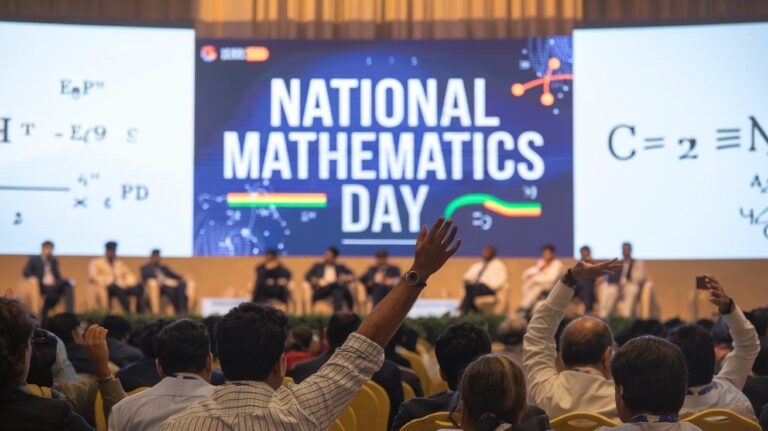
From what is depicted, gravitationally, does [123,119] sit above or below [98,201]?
above

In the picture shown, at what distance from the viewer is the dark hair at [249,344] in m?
1.97

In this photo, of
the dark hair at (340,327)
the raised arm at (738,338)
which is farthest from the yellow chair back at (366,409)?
the raised arm at (738,338)

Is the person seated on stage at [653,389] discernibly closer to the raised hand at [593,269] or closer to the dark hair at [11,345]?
the raised hand at [593,269]

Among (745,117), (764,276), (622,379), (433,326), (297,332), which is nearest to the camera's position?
(622,379)

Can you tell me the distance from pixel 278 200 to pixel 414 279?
1155 centimetres

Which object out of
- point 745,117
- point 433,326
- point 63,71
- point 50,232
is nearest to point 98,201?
point 50,232

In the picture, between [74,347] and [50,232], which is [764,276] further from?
[74,347]

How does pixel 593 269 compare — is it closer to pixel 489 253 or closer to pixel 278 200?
pixel 489 253

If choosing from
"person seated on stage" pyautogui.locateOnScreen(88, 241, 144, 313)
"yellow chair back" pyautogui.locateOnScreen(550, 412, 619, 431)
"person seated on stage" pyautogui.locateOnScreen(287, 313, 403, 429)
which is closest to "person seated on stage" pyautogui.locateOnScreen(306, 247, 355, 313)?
"person seated on stage" pyautogui.locateOnScreen(88, 241, 144, 313)

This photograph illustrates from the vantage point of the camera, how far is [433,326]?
31.9 ft

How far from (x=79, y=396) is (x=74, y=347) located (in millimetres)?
1485

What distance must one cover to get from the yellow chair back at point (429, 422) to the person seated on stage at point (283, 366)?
2.42 feet

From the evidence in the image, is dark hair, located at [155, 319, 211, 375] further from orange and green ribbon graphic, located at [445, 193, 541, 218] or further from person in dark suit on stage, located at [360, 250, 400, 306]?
orange and green ribbon graphic, located at [445, 193, 541, 218]

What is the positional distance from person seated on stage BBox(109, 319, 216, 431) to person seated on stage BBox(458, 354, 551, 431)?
30.4 inches
